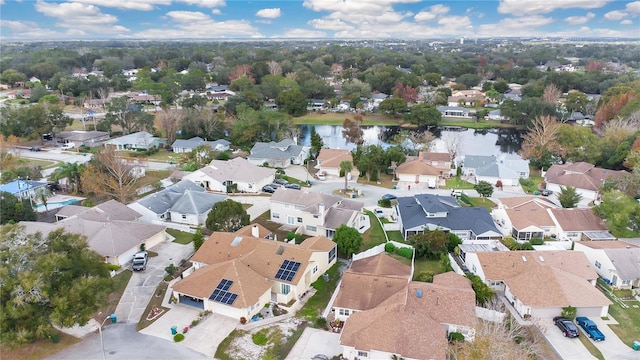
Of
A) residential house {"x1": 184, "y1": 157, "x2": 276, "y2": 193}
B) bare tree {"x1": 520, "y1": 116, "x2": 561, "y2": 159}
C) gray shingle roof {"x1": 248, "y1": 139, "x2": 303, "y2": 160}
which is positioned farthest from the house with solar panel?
bare tree {"x1": 520, "y1": 116, "x2": 561, "y2": 159}

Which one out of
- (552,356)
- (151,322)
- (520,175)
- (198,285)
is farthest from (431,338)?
(520,175)

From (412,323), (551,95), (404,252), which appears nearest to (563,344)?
(412,323)

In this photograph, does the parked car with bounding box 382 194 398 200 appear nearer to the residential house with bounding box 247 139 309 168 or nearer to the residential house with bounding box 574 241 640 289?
the residential house with bounding box 247 139 309 168

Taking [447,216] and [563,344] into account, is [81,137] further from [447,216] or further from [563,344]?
[563,344]

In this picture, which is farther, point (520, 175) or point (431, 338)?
point (520, 175)

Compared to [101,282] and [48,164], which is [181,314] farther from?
[48,164]
